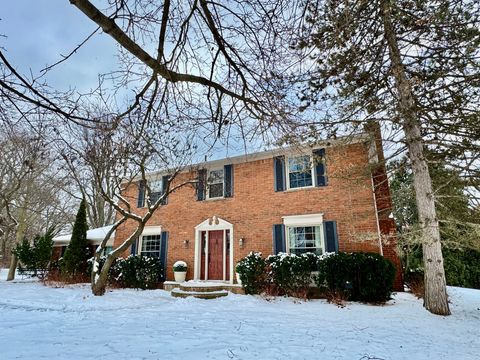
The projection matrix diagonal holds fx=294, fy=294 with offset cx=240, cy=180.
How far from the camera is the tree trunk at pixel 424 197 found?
6.70 metres

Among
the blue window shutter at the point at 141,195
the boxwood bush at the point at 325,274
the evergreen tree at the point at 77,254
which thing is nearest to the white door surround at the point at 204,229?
the boxwood bush at the point at 325,274

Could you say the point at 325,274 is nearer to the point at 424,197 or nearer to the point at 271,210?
the point at 271,210

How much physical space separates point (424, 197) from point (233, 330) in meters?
5.75

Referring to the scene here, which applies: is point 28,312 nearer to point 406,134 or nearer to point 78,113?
point 78,113

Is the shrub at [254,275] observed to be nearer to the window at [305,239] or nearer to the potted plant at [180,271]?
the window at [305,239]

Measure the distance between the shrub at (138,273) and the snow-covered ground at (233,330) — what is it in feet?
10.5

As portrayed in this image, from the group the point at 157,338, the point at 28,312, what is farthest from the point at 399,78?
the point at 28,312

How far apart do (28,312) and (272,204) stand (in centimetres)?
825

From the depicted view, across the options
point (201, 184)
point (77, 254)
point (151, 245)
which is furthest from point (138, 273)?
point (77, 254)

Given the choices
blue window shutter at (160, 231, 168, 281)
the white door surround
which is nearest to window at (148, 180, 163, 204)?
blue window shutter at (160, 231, 168, 281)

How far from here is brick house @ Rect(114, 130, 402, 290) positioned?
32.7 ft

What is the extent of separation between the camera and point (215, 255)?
12.5 m

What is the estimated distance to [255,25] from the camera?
385 centimetres

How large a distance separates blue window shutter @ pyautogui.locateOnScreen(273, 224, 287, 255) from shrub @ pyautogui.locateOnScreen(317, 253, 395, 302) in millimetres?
1876
